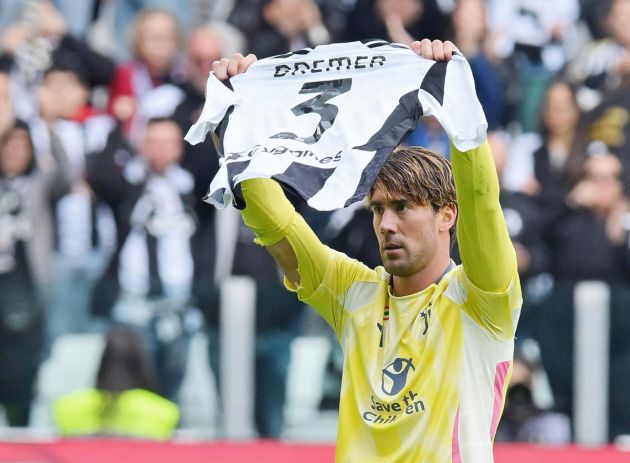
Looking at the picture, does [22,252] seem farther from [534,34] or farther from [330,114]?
[330,114]

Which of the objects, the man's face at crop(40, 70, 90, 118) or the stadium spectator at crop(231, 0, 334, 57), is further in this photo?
the stadium spectator at crop(231, 0, 334, 57)

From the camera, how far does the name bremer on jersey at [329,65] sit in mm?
4331

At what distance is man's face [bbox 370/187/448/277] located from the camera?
418cm

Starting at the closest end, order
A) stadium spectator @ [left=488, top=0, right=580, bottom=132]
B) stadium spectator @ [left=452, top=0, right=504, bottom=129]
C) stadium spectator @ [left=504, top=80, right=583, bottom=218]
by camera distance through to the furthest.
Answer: stadium spectator @ [left=504, top=80, right=583, bottom=218], stadium spectator @ [left=452, top=0, right=504, bottom=129], stadium spectator @ [left=488, top=0, right=580, bottom=132]

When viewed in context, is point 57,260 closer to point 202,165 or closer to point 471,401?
point 202,165

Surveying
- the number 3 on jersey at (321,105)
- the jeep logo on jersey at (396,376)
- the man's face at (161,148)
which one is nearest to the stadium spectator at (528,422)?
the man's face at (161,148)

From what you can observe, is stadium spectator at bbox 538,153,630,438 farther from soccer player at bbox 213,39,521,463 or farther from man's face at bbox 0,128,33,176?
soccer player at bbox 213,39,521,463

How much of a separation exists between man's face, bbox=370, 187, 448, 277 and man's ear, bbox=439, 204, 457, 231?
1.4 inches

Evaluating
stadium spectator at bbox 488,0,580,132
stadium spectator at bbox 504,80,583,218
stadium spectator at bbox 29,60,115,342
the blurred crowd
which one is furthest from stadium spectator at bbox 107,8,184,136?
stadium spectator at bbox 504,80,583,218

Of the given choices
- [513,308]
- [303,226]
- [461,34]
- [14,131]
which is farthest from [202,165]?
[513,308]

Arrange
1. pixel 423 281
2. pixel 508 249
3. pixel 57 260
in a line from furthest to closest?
pixel 57 260
pixel 423 281
pixel 508 249

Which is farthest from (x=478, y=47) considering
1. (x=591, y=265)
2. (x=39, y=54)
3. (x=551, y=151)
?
(x=39, y=54)

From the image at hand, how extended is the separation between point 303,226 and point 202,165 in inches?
185

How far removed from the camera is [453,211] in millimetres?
4305
